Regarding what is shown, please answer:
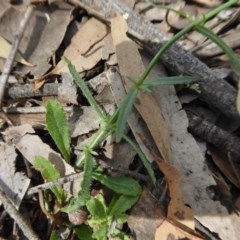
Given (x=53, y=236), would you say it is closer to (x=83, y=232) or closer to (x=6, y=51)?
(x=83, y=232)

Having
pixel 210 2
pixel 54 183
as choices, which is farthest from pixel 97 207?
pixel 210 2

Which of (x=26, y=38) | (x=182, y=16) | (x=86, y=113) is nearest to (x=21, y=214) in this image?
(x=86, y=113)

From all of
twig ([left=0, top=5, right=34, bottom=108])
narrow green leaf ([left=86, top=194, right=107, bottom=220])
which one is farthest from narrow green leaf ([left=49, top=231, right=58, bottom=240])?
twig ([left=0, top=5, right=34, bottom=108])

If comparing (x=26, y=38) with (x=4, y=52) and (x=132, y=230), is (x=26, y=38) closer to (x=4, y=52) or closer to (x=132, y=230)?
(x=4, y=52)

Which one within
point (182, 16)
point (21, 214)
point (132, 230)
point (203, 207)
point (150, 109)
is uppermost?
point (182, 16)

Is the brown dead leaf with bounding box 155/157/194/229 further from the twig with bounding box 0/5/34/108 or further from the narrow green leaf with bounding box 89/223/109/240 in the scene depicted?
the twig with bounding box 0/5/34/108

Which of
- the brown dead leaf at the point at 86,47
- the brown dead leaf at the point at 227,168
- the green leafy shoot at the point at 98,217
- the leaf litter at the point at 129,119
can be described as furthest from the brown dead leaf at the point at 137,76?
the green leafy shoot at the point at 98,217

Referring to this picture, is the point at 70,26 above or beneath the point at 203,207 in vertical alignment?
above

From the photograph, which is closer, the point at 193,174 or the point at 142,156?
the point at 142,156
